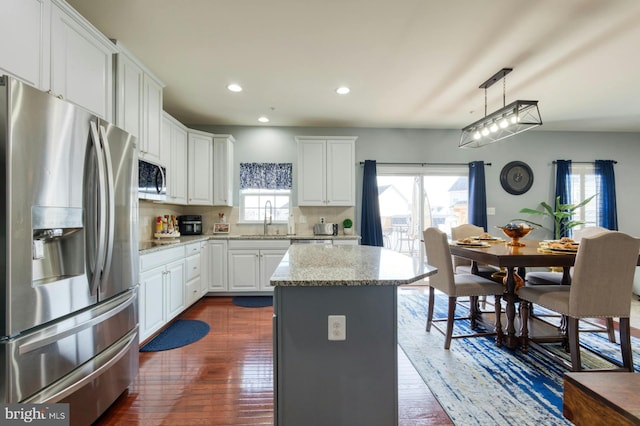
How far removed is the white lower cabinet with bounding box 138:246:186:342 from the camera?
243cm

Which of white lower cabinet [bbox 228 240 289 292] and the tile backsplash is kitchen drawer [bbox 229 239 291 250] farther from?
the tile backsplash

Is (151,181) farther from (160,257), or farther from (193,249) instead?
(193,249)

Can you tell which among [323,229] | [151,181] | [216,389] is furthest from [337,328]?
[323,229]

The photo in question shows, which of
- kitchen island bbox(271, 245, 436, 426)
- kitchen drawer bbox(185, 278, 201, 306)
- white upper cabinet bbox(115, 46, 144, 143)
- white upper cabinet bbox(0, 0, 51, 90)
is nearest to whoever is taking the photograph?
kitchen island bbox(271, 245, 436, 426)

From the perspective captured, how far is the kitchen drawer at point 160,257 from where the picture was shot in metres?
2.40

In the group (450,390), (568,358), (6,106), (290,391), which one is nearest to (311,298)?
(290,391)

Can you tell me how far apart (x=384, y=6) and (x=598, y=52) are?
212 centimetres

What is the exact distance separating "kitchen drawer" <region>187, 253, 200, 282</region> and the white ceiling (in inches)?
78.4

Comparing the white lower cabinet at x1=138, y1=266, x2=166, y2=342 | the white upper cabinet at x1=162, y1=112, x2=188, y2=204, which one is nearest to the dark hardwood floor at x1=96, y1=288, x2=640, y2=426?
the white lower cabinet at x1=138, y1=266, x2=166, y2=342

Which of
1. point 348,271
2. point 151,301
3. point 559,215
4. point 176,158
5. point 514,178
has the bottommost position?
point 151,301

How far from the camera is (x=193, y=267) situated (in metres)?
3.42

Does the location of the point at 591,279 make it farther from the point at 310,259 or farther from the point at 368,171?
the point at 368,171

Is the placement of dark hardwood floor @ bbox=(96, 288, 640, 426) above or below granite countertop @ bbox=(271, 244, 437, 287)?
below

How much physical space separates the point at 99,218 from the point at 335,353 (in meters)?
1.44
